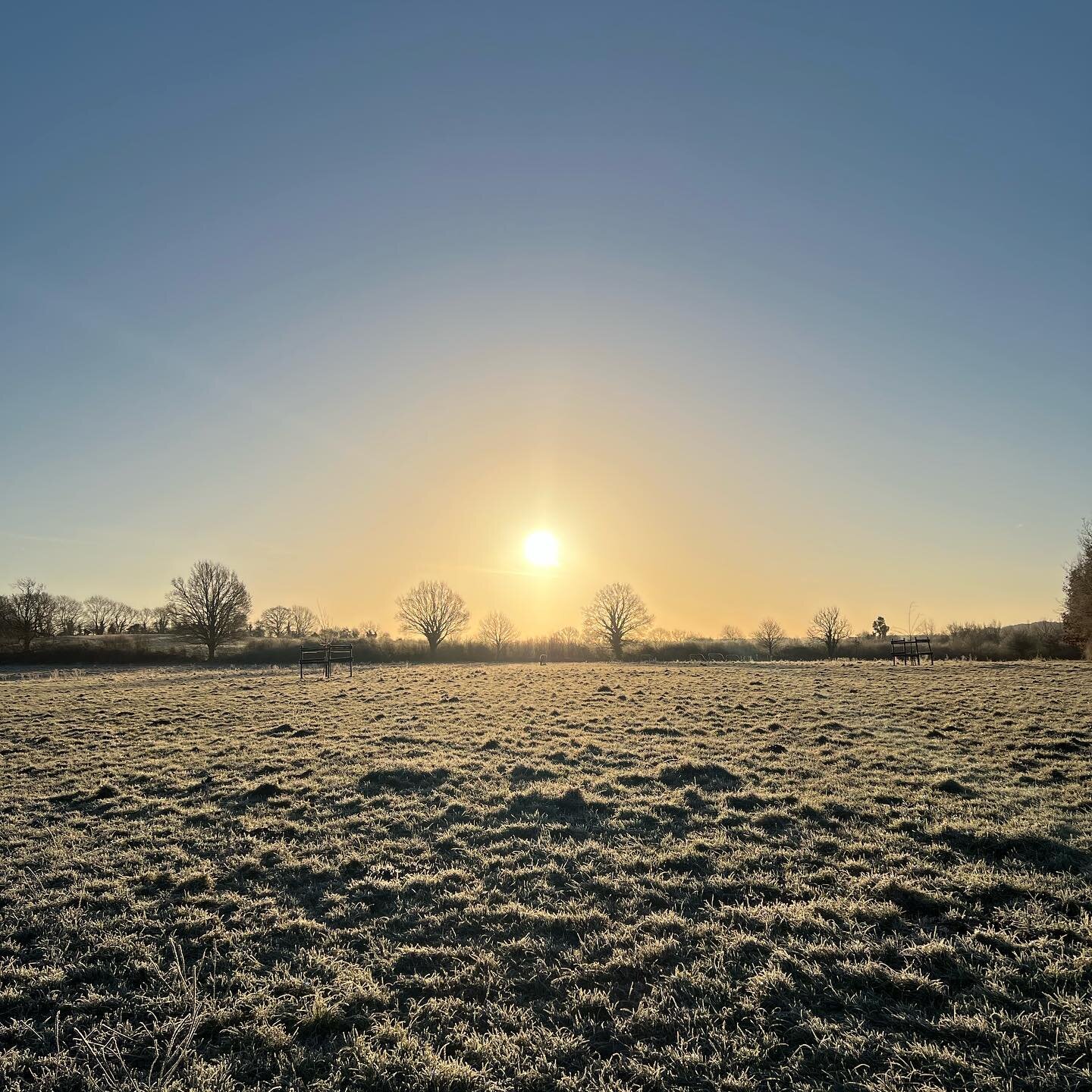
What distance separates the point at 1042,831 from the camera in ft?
29.0

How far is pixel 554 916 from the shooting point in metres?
6.88

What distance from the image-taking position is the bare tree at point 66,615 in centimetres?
9258

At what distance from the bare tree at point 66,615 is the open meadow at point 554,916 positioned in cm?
9464

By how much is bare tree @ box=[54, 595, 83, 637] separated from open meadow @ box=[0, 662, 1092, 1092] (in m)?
94.6

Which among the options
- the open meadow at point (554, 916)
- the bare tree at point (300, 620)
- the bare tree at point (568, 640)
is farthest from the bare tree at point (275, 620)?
the open meadow at point (554, 916)

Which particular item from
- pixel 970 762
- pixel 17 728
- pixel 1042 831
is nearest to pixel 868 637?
pixel 970 762

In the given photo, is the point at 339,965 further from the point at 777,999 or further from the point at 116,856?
the point at 116,856

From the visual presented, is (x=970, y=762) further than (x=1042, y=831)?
Yes

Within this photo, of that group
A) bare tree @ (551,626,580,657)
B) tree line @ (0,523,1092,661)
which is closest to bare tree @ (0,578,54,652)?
tree line @ (0,523,1092,661)

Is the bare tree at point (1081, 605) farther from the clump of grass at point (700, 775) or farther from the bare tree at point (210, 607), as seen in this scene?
the bare tree at point (210, 607)

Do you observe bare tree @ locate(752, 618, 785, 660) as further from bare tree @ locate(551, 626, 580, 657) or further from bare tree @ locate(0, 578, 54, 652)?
bare tree @ locate(0, 578, 54, 652)

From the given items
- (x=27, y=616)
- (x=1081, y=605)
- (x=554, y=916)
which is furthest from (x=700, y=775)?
(x=27, y=616)

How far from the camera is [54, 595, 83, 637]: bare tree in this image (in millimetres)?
92581

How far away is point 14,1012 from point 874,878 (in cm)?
908
